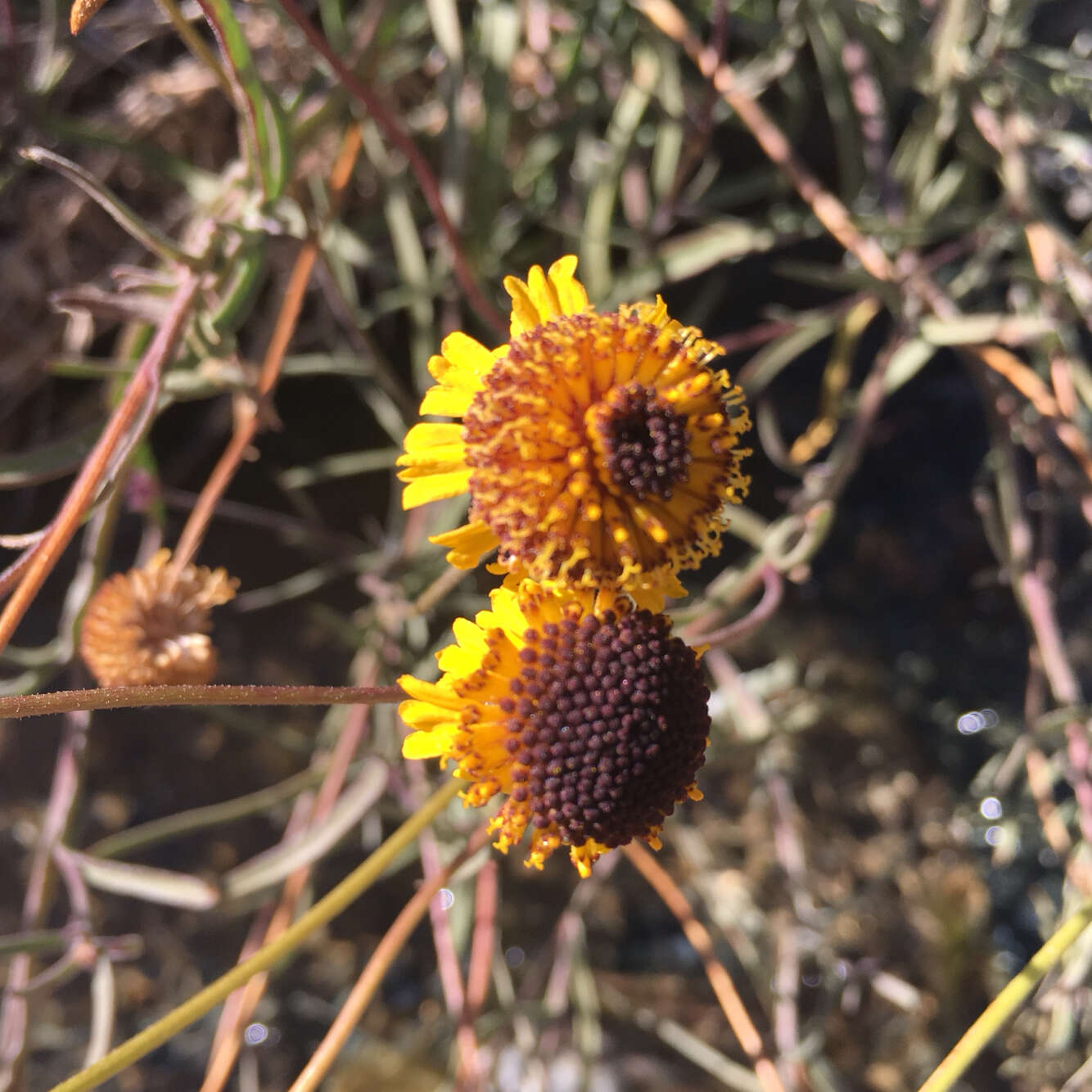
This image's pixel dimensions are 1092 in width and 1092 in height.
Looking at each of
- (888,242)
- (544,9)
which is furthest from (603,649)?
(544,9)

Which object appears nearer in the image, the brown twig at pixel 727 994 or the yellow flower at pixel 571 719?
the yellow flower at pixel 571 719

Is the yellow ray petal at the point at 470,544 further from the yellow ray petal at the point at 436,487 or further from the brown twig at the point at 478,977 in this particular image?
the brown twig at the point at 478,977

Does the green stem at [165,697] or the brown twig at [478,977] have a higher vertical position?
the green stem at [165,697]

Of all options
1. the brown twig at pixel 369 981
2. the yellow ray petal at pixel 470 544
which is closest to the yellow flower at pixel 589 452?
the yellow ray petal at pixel 470 544

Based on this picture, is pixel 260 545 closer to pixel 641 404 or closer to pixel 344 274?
pixel 344 274

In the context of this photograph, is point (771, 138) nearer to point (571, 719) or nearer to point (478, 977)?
point (571, 719)

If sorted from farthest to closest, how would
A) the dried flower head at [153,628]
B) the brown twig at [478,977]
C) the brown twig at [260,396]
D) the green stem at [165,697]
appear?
the brown twig at [478,977] < the brown twig at [260,396] < the dried flower head at [153,628] < the green stem at [165,697]

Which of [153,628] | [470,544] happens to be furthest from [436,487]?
[153,628]
